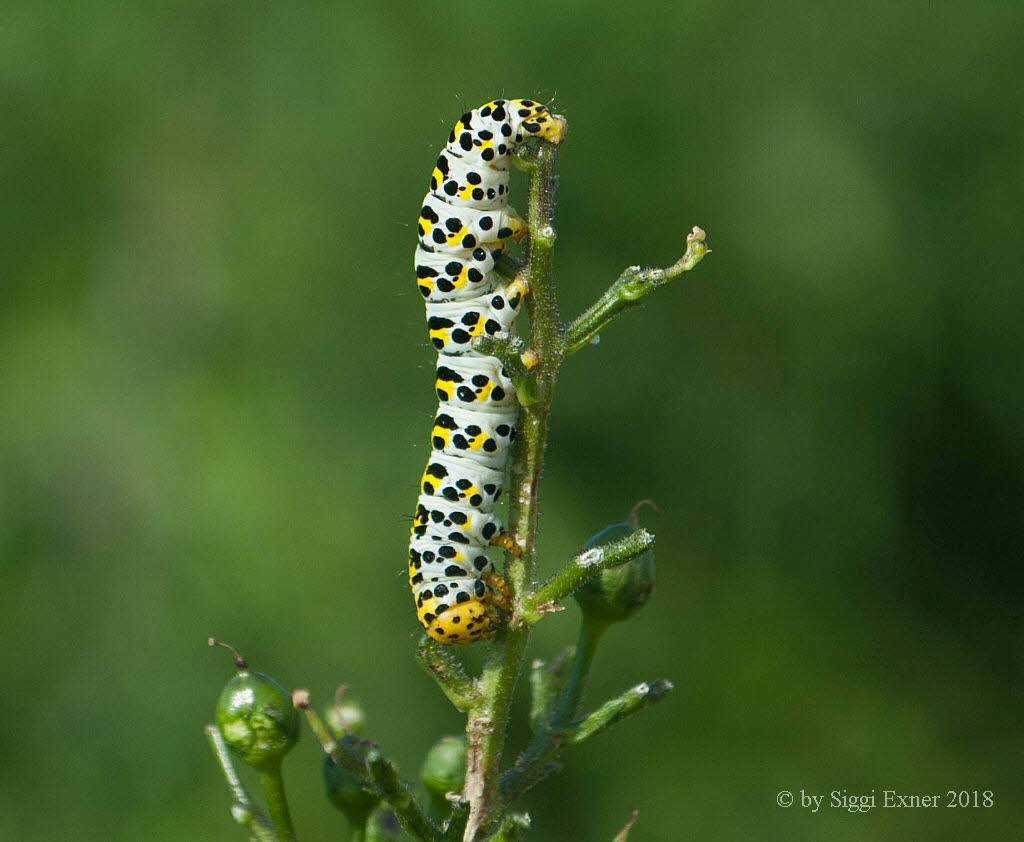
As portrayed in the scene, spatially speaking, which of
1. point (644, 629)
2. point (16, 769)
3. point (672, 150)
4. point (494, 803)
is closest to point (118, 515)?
point (16, 769)

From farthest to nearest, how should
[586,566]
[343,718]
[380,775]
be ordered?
[343,718] → [586,566] → [380,775]

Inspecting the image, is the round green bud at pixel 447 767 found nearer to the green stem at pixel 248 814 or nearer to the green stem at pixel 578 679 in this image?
the green stem at pixel 578 679

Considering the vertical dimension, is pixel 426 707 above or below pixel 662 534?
below

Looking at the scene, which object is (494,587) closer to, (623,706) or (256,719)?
(623,706)

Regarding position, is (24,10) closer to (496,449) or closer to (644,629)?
(644,629)

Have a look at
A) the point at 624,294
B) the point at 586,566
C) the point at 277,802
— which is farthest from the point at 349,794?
the point at 624,294

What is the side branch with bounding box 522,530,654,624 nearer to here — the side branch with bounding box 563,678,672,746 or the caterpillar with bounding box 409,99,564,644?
the side branch with bounding box 563,678,672,746

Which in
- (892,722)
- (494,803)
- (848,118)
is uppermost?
(848,118)

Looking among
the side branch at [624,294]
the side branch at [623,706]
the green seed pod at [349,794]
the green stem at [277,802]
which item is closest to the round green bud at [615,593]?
the side branch at [623,706]
